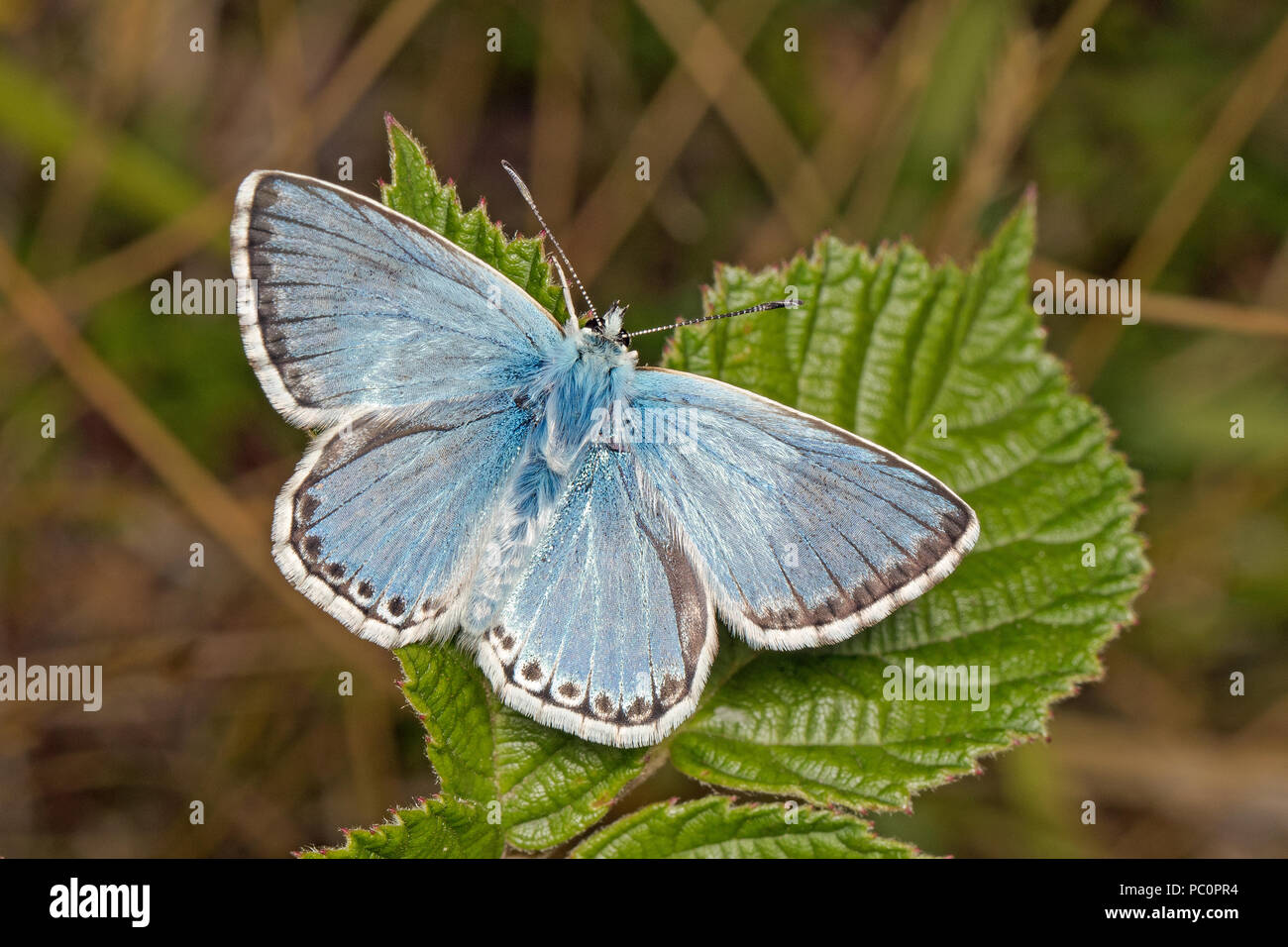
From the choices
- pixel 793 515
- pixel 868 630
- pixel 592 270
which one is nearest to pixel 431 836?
pixel 793 515

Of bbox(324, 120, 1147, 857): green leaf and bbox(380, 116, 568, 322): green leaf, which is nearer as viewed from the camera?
bbox(324, 120, 1147, 857): green leaf

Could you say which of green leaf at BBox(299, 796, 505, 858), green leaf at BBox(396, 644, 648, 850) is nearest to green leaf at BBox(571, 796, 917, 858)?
green leaf at BBox(396, 644, 648, 850)

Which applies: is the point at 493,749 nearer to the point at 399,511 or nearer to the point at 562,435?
A: the point at 399,511

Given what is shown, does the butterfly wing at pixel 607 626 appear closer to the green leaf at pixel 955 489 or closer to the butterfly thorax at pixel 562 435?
the butterfly thorax at pixel 562 435

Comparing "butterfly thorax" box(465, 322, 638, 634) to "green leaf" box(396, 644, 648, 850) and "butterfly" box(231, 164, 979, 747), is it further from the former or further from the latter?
"green leaf" box(396, 644, 648, 850)

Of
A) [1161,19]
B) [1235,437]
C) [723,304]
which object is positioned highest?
[1161,19]

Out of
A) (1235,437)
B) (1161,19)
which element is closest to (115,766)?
(1235,437)
